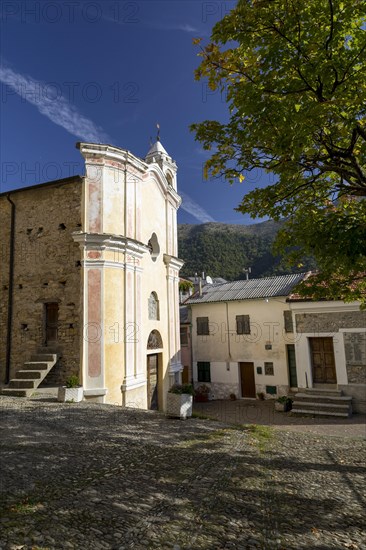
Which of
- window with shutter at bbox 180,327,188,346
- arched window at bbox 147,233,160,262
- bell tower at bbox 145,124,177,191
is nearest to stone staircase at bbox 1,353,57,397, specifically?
arched window at bbox 147,233,160,262

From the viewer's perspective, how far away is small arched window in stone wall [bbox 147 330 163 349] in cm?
1483

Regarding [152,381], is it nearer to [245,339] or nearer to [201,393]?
[201,393]

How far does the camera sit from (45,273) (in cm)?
1264

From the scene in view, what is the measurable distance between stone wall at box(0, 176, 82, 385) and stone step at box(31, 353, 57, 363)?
0.25 metres

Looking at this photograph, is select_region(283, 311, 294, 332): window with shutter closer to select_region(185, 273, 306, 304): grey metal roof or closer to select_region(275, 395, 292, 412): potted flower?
select_region(185, 273, 306, 304): grey metal roof

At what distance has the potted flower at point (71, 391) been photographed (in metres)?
10.3

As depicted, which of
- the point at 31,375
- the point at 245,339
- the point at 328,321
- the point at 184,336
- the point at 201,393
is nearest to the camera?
the point at 31,375

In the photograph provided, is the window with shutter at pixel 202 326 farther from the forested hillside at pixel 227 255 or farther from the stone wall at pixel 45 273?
the forested hillside at pixel 227 255

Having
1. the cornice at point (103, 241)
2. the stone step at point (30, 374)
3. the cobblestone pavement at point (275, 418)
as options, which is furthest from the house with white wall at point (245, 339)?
the stone step at point (30, 374)

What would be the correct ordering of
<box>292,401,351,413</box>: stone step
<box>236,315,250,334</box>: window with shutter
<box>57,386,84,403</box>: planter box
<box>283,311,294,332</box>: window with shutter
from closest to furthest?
<box>57,386,84,403</box>: planter box < <box>292,401,351,413</box>: stone step < <box>283,311,294,332</box>: window with shutter < <box>236,315,250,334</box>: window with shutter

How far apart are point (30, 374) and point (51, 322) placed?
79.5 inches

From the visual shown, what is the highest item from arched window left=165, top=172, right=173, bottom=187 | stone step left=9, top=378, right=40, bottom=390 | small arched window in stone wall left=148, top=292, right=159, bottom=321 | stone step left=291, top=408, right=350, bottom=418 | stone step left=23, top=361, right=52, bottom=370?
arched window left=165, top=172, right=173, bottom=187

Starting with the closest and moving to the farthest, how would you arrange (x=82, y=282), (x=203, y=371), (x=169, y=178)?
1. (x=82, y=282)
2. (x=169, y=178)
3. (x=203, y=371)

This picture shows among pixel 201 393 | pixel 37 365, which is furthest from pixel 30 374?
pixel 201 393
